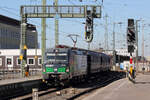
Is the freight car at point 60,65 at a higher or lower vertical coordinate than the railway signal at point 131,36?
lower

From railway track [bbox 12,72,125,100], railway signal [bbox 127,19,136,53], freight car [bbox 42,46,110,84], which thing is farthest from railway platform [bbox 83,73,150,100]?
railway signal [bbox 127,19,136,53]

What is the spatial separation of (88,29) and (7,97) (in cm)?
1226

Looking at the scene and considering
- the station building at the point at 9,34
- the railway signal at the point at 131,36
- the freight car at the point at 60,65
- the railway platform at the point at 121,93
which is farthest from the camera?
the station building at the point at 9,34

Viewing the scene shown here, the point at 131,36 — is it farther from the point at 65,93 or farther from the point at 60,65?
the point at 65,93

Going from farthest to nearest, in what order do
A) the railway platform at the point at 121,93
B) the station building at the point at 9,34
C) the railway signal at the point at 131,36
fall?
the station building at the point at 9,34
the railway signal at the point at 131,36
the railway platform at the point at 121,93

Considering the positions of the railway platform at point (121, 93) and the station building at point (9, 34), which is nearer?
the railway platform at point (121, 93)

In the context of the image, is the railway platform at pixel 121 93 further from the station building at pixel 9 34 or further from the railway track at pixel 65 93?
the station building at pixel 9 34

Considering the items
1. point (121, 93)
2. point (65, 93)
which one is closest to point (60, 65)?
point (65, 93)

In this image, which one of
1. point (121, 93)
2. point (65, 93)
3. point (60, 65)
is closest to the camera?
point (121, 93)

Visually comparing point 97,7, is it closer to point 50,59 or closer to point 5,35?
point 50,59

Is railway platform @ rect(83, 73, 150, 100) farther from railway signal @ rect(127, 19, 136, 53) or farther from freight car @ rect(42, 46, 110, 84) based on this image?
railway signal @ rect(127, 19, 136, 53)

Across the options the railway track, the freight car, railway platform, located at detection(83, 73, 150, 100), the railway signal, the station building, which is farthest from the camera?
the station building

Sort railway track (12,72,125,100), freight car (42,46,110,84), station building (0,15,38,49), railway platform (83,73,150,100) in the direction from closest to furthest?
railway platform (83,73,150,100) < railway track (12,72,125,100) < freight car (42,46,110,84) < station building (0,15,38,49)

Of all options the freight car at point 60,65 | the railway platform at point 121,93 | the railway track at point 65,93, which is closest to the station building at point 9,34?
the freight car at point 60,65
